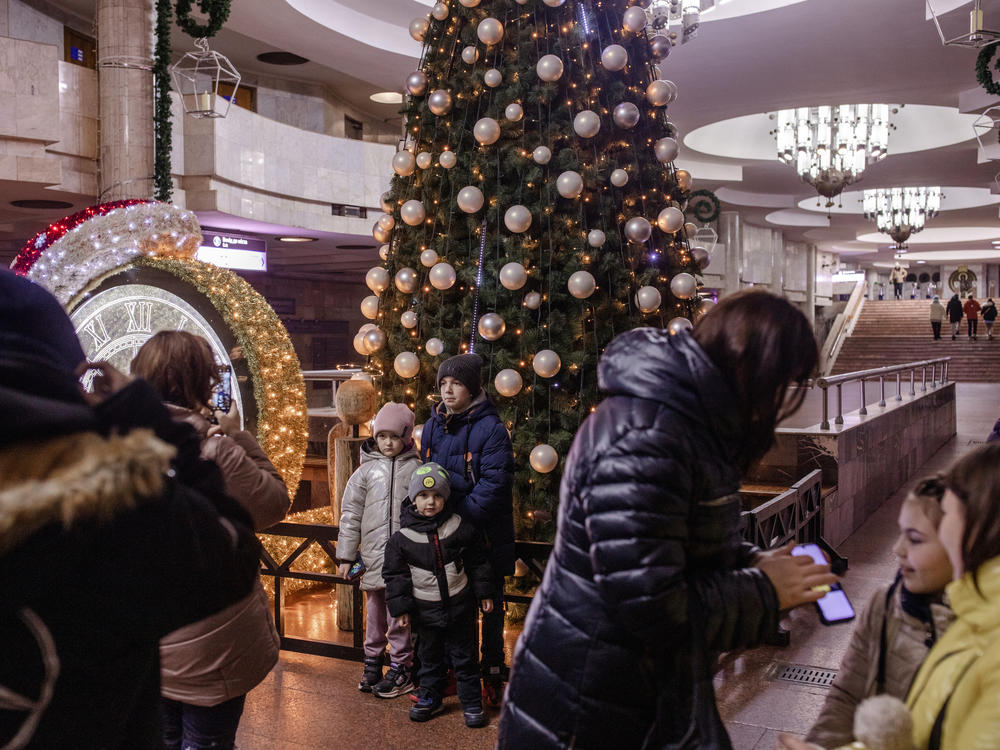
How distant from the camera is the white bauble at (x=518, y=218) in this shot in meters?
5.11

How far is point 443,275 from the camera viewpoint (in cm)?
530

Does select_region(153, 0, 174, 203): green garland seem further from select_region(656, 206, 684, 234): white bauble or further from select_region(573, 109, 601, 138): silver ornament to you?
select_region(656, 206, 684, 234): white bauble

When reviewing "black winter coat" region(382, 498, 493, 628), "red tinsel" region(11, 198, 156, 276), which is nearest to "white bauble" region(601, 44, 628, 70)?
"black winter coat" region(382, 498, 493, 628)

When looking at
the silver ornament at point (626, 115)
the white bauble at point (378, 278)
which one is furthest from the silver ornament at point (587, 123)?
the white bauble at point (378, 278)

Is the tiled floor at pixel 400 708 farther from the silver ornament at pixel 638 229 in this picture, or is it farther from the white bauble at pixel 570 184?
the white bauble at pixel 570 184

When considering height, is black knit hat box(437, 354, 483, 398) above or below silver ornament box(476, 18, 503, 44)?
below

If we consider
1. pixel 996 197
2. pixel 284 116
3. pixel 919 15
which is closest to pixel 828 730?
pixel 919 15

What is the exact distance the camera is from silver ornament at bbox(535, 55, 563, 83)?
512 cm

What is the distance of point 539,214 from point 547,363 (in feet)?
3.11

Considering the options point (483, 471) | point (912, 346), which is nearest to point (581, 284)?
point (483, 471)

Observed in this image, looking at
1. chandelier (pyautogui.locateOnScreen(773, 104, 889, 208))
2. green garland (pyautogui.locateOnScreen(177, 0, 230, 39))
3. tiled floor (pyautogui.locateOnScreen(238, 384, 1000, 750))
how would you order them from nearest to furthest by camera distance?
tiled floor (pyautogui.locateOnScreen(238, 384, 1000, 750)), green garland (pyautogui.locateOnScreen(177, 0, 230, 39)), chandelier (pyautogui.locateOnScreen(773, 104, 889, 208))

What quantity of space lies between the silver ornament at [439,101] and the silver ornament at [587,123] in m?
0.85

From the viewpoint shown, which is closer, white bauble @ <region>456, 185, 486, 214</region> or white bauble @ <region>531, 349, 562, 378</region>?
white bauble @ <region>531, 349, 562, 378</region>

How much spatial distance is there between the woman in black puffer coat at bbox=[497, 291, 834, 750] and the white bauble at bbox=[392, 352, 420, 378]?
12.3ft
